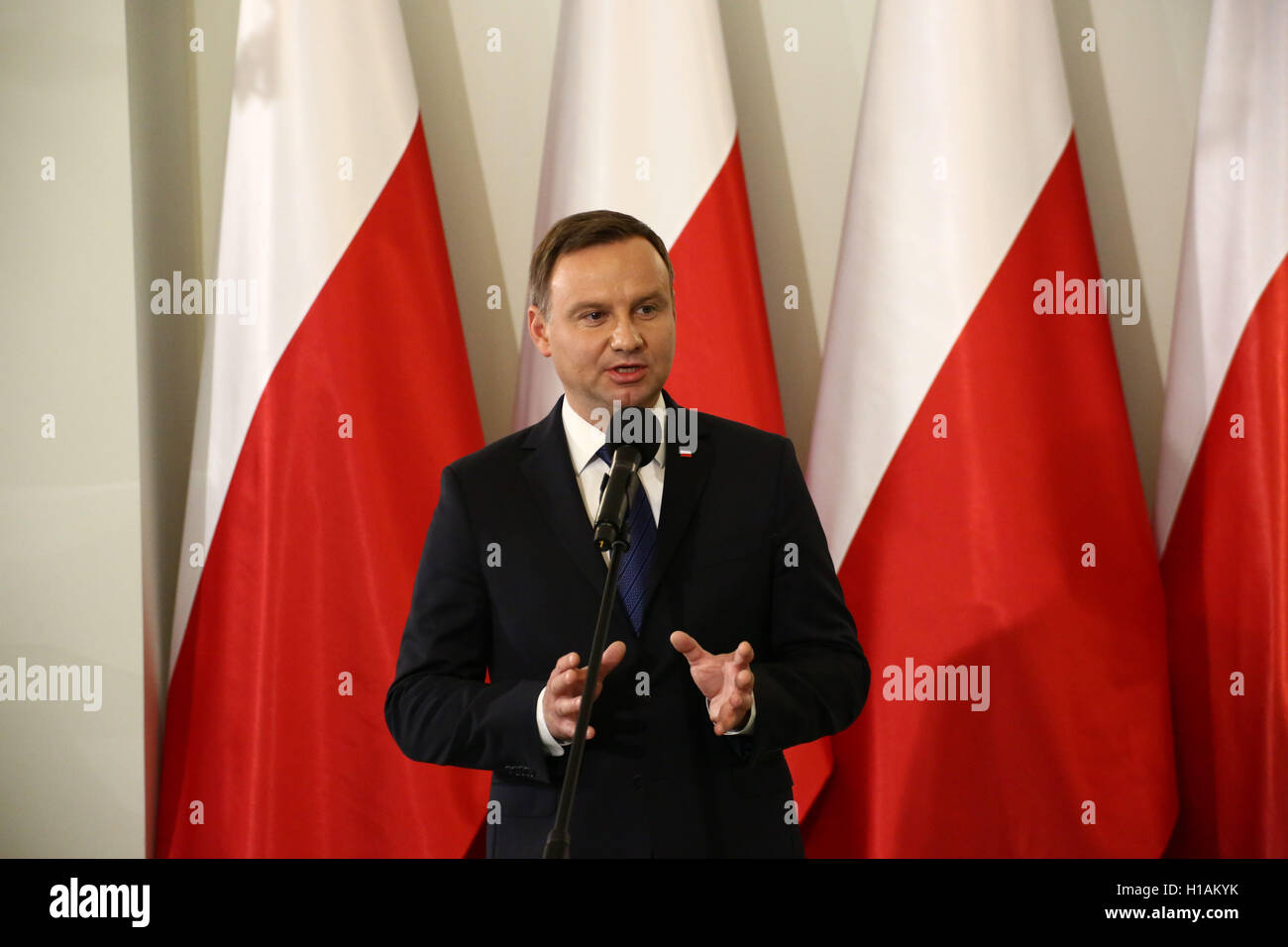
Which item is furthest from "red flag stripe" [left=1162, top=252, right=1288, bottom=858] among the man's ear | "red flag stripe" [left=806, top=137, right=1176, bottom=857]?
the man's ear

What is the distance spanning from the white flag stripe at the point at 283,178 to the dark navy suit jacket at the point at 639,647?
1169mm

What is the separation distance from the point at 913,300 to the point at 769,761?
1.47m

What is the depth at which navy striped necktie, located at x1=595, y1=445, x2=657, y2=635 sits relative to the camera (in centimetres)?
159

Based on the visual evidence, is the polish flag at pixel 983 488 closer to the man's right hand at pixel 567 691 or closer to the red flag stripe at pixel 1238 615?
the red flag stripe at pixel 1238 615

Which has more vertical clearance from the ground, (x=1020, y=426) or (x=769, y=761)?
(x=1020, y=426)

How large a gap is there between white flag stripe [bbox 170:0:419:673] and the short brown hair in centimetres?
112

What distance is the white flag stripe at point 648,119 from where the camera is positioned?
2.73 m

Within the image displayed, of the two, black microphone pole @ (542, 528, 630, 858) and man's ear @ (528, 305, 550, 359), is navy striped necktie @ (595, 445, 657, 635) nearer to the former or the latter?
man's ear @ (528, 305, 550, 359)

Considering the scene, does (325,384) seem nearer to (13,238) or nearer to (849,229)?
(13,238)

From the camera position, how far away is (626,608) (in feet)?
5.21

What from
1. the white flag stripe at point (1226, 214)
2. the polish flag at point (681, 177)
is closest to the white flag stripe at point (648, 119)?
the polish flag at point (681, 177)

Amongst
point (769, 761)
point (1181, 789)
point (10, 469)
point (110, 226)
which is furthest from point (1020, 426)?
point (10, 469)
